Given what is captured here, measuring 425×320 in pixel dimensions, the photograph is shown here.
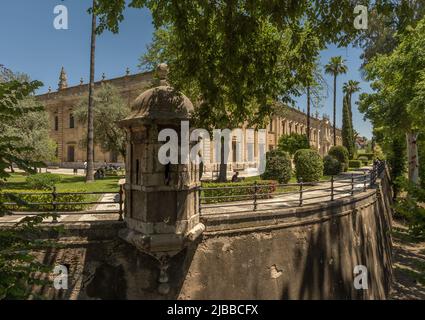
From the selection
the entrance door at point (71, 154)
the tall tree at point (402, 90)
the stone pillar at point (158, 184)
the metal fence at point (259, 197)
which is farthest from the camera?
the entrance door at point (71, 154)

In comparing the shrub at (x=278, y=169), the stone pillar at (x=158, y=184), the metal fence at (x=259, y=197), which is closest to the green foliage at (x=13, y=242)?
the stone pillar at (x=158, y=184)

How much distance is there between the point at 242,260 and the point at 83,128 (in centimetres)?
3342

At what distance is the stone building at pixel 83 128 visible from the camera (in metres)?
33.5

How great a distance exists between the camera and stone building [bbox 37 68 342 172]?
3347 centimetres

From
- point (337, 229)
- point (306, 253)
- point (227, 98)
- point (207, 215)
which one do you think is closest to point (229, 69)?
point (227, 98)

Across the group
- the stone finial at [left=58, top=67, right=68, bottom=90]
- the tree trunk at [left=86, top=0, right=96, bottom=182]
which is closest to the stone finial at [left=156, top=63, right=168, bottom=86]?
the tree trunk at [left=86, top=0, right=96, bottom=182]

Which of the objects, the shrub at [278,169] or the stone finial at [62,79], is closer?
the shrub at [278,169]

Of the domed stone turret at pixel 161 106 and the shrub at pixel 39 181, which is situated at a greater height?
the domed stone turret at pixel 161 106

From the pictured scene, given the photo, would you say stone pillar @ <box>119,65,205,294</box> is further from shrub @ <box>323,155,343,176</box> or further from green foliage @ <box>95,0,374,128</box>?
shrub @ <box>323,155,343,176</box>

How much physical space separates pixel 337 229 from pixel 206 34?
24.1ft

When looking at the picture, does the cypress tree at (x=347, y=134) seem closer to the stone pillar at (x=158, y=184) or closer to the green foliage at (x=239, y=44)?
the green foliage at (x=239, y=44)

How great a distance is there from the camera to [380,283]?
38.9ft

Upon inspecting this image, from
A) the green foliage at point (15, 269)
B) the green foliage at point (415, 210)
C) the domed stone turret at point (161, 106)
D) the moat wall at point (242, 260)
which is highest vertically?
the domed stone turret at point (161, 106)

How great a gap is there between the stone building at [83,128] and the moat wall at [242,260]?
2053 centimetres
